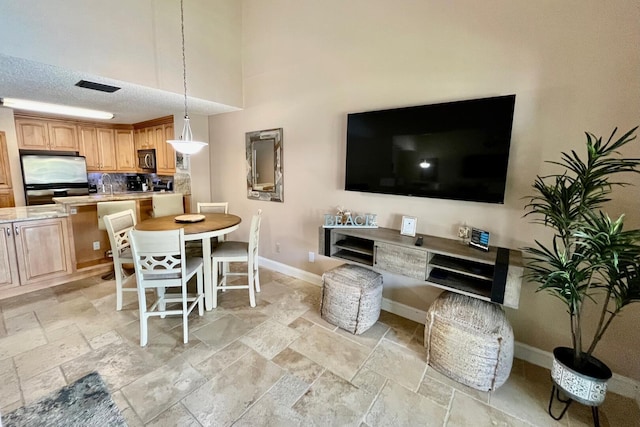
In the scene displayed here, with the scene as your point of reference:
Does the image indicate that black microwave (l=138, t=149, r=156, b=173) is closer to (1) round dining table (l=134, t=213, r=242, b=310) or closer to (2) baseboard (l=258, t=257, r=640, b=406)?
(1) round dining table (l=134, t=213, r=242, b=310)

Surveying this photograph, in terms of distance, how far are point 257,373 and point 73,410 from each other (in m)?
1.10

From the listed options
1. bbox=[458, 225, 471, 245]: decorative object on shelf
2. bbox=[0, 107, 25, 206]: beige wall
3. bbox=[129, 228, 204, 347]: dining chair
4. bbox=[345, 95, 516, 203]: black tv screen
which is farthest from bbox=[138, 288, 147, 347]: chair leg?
bbox=[0, 107, 25, 206]: beige wall

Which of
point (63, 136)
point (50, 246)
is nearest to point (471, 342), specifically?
point (50, 246)

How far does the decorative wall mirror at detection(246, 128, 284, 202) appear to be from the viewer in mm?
3664

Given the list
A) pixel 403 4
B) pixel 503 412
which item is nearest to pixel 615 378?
pixel 503 412

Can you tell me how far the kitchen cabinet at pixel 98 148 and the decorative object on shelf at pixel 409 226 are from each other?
596cm

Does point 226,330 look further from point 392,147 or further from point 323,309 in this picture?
point 392,147

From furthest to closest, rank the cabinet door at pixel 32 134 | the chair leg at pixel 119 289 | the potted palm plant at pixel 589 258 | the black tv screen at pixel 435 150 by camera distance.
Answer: the cabinet door at pixel 32 134 < the chair leg at pixel 119 289 < the black tv screen at pixel 435 150 < the potted palm plant at pixel 589 258

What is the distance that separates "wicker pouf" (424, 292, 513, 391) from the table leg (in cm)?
212

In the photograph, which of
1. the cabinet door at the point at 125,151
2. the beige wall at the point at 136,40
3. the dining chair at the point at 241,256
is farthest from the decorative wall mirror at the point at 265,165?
the cabinet door at the point at 125,151

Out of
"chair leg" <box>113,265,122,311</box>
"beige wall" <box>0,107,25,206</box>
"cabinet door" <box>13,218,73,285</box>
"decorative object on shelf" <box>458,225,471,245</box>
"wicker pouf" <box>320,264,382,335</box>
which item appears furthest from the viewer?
"beige wall" <box>0,107,25,206</box>

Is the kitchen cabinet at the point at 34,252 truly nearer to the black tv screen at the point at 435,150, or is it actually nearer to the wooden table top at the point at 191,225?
the wooden table top at the point at 191,225

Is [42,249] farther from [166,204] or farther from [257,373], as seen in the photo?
[257,373]

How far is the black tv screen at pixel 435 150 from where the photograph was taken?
6.72 feet
